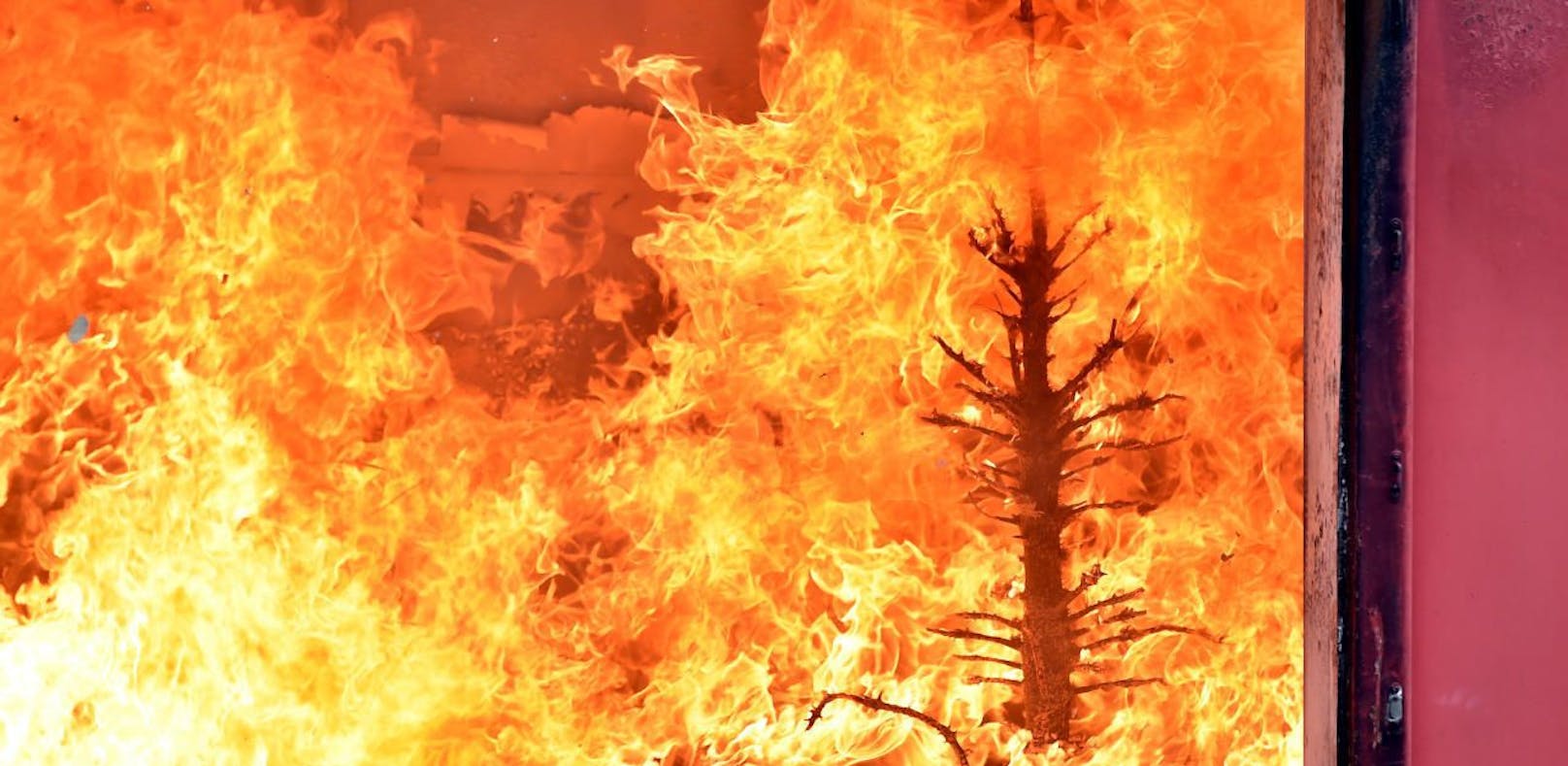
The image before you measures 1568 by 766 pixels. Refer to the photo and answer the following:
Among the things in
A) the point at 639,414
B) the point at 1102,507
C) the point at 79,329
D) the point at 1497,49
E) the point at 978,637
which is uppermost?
the point at 1497,49

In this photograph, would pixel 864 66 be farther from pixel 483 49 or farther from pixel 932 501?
pixel 932 501

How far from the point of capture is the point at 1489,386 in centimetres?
266

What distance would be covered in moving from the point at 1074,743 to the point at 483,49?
3940mm

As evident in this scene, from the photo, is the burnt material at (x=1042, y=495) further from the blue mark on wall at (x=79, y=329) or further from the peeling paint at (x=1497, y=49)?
the blue mark on wall at (x=79, y=329)

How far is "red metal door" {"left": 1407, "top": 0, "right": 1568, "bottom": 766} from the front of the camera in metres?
2.61

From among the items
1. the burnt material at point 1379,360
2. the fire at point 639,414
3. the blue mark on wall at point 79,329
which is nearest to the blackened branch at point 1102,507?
the fire at point 639,414

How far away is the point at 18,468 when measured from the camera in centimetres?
445

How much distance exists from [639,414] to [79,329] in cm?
235

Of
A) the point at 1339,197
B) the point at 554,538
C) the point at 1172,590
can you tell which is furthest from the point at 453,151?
→ the point at 1172,590

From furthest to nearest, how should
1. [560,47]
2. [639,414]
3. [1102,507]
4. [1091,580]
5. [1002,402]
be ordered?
[639,414], [560,47], [1091,580], [1102,507], [1002,402]

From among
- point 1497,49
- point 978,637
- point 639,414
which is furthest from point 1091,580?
point 1497,49

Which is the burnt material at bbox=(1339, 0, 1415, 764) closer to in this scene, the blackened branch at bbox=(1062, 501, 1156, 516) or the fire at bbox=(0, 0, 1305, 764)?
the blackened branch at bbox=(1062, 501, 1156, 516)

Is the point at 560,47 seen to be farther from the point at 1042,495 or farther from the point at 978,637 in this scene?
the point at 978,637

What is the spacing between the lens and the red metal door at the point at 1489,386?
2609 mm
